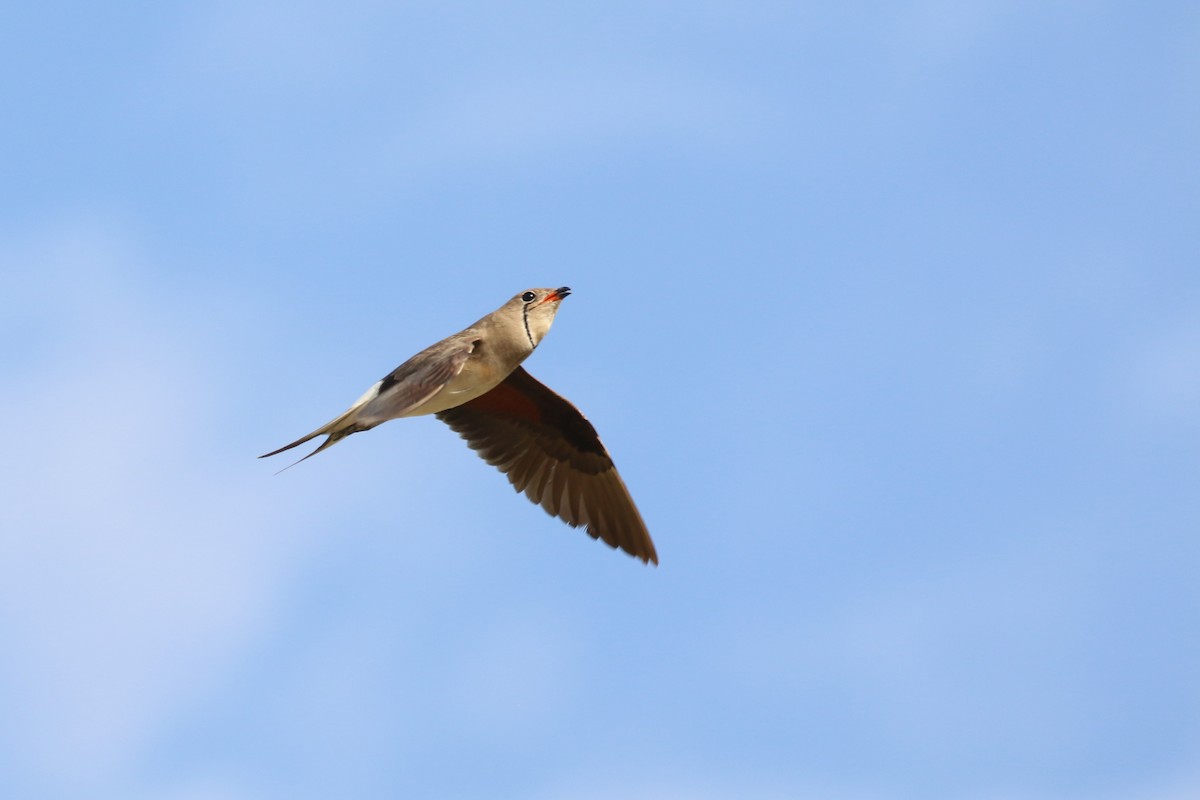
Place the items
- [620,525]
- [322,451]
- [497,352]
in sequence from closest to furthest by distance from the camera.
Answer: [322,451], [497,352], [620,525]

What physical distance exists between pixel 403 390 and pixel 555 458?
312 centimetres

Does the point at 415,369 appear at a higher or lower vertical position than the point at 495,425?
lower

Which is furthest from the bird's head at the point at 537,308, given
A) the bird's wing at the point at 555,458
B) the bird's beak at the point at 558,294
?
the bird's wing at the point at 555,458

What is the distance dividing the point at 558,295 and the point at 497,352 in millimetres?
870

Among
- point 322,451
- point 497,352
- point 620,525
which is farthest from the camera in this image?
point 620,525

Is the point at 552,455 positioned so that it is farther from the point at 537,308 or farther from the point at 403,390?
the point at 403,390

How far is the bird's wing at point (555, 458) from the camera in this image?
48.0ft

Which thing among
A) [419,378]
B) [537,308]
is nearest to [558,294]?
[537,308]

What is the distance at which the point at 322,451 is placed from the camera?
40.2 feet

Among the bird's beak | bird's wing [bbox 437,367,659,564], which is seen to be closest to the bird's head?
the bird's beak

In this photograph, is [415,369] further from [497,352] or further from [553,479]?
[553,479]

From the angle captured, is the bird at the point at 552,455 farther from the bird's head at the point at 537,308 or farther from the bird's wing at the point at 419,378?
the bird's wing at the point at 419,378

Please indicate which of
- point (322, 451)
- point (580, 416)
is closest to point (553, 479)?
point (580, 416)

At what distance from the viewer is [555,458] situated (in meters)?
14.9
